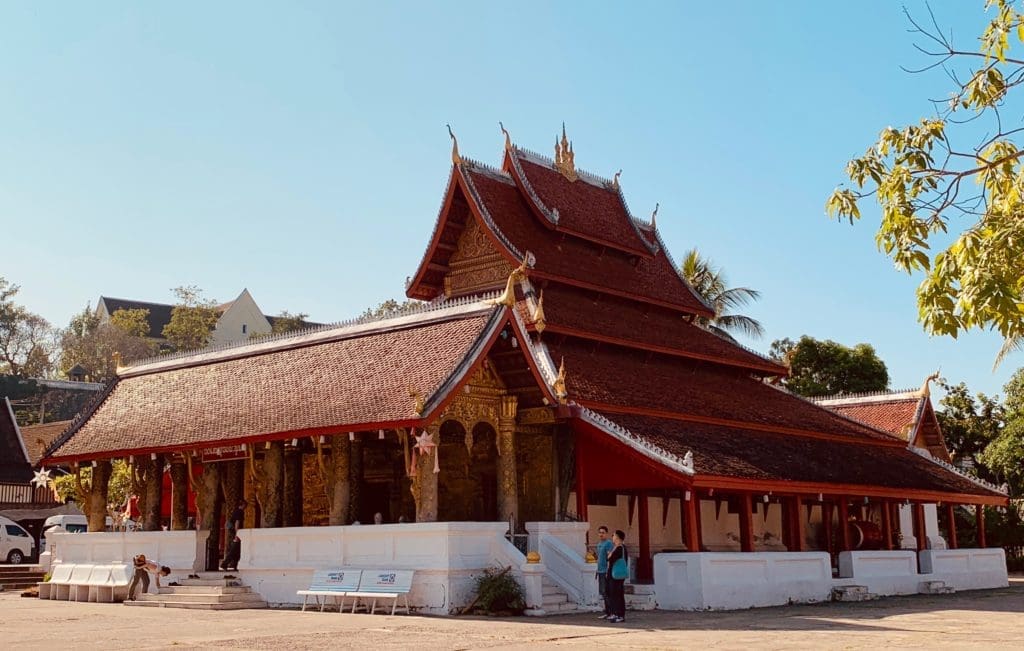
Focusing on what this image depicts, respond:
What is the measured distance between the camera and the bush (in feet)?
54.1

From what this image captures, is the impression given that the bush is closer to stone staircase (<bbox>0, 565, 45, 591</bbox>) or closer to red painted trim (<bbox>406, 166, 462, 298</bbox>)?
red painted trim (<bbox>406, 166, 462, 298</bbox>)

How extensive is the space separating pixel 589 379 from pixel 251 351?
23.2 feet

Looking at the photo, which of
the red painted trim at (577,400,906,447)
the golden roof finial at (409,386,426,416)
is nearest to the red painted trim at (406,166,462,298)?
the red painted trim at (577,400,906,447)

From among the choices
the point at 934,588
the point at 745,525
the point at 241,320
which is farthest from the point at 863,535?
the point at 241,320

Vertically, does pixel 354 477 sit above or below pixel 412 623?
above

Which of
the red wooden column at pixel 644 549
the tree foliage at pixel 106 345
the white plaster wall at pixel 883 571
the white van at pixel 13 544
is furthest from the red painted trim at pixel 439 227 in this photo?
the tree foliage at pixel 106 345

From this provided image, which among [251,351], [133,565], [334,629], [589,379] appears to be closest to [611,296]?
[589,379]

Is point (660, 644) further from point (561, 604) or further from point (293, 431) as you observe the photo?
point (293, 431)

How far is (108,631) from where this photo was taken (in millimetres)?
13781

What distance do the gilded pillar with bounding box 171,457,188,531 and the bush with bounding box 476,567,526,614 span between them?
9550 millimetres

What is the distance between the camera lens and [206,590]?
62.4ft

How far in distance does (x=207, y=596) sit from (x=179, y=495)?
18.6ft

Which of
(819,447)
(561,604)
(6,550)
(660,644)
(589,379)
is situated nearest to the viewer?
(660,644)

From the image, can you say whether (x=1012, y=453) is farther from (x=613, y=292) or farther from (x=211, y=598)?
(x=211, y=598)
